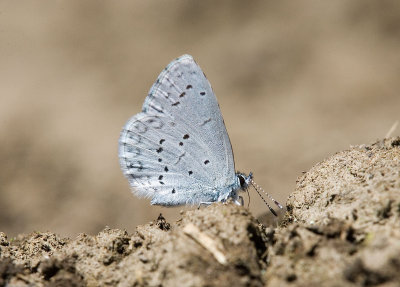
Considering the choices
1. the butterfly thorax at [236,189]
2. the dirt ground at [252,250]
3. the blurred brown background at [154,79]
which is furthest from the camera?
the blurred brown background at [154,79]

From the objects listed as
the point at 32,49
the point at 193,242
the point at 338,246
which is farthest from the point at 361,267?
the point at 32,49

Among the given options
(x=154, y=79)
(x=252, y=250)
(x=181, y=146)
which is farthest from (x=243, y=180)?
(x=154, y=79)

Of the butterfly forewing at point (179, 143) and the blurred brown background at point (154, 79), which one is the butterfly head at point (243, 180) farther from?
the blurred brown background at point (154, 79)

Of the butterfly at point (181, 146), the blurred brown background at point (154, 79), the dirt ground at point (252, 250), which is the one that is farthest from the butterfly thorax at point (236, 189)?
the blurred brown background at point (154, 79)

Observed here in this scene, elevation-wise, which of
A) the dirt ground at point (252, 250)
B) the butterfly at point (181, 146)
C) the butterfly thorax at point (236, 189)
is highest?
the butterfly at point (181, 146)

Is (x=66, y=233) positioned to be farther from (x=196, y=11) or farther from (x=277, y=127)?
(x=196, y=11)

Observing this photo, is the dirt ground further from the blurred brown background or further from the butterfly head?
the blurred brown background

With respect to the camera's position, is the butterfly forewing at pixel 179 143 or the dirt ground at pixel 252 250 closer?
the dirt ground at pixel 252 250
